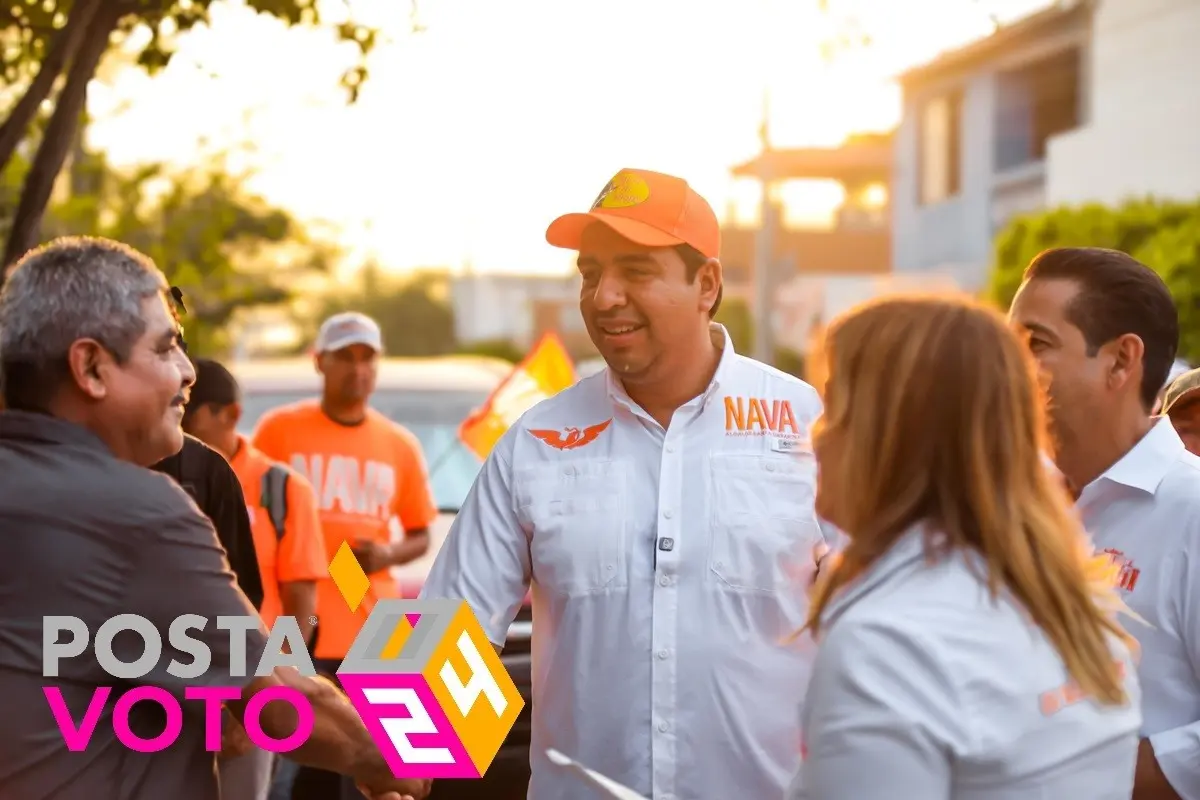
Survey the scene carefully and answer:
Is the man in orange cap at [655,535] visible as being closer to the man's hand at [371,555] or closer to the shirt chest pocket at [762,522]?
the shirt chest pocket at [762,522]

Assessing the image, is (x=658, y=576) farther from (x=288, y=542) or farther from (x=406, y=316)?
(x=406, y=316)

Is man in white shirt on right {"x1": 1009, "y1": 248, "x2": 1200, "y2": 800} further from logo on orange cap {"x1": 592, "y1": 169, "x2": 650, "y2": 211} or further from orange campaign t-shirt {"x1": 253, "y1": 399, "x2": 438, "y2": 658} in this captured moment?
orange campaign t-shirt {"x1": 253, "y1": 399, "x2": 438, "y2": 658}

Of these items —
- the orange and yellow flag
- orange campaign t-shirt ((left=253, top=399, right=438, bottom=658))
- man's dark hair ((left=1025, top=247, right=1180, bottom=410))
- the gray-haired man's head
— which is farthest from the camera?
the orange and yellow flag

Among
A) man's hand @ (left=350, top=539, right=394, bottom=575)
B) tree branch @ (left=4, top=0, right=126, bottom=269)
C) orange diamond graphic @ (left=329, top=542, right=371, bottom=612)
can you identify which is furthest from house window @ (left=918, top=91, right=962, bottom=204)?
tree branch @ (left=4, top=0, right=126, bottom=269)

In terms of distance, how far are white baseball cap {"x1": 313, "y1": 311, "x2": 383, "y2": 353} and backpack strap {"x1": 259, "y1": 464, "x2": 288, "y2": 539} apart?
58.5 inches

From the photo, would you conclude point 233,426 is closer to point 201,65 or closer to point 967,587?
point 201,65

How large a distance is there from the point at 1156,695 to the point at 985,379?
4.10 feet

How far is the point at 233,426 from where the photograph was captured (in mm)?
6254

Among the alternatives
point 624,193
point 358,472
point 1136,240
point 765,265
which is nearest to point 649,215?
point 624,193

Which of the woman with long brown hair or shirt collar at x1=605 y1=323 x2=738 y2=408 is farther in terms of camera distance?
shirt collar at x1=605 y1=323 x2=738 y2=408

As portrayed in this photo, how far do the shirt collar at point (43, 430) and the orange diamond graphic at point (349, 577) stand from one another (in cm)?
384

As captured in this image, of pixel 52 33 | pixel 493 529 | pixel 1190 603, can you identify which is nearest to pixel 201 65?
pixel 52 33

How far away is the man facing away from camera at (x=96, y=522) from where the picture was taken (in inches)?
114

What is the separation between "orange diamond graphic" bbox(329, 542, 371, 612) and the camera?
6.93 metres
